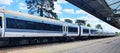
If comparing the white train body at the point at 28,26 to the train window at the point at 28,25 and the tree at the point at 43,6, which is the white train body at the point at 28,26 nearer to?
the train window at the point at 28,25

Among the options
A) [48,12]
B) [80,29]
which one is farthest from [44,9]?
[80,29]

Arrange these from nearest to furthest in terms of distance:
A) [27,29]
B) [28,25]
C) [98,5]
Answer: [27,29] → [28,25] → [98,5]

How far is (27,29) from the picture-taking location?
25719mm

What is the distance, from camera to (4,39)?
2181 cm

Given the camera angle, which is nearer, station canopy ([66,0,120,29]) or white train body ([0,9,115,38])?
white train body ([0,9,115,38])

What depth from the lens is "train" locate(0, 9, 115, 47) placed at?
21669 mm

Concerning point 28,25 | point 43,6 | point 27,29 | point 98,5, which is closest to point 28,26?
point 28,25

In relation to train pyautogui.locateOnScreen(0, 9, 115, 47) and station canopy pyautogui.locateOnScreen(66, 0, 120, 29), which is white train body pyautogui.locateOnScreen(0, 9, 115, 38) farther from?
station canopy pyautogui.locateOnScreen(66, 0, 120, 29)

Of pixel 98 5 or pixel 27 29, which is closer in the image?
pixel 27 29

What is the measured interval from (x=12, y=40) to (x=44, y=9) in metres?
55.7

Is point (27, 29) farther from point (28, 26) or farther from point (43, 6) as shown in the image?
point (43, 6)

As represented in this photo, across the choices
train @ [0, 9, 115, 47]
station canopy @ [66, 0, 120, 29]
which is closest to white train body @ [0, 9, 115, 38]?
train @ [0, 9, 115, 47]

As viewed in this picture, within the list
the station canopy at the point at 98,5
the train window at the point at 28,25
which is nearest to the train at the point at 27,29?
the train window at the point at 28,25

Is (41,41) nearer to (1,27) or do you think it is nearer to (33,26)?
(33,26)
